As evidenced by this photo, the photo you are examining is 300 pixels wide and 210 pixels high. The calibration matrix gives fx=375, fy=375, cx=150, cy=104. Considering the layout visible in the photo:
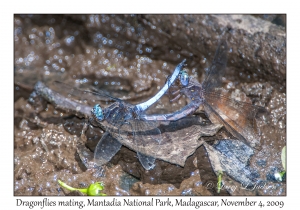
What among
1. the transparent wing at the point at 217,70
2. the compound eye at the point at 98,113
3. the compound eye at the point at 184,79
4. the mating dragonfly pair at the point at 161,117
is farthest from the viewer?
the transparent wing at the point at 217,70

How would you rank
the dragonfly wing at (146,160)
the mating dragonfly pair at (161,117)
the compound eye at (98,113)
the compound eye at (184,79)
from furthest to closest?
the compound eye at (184,79) → the compound eye at (98,113) → the mating dragonfly pair at (161,117) → the dragonfly wing at (146,160)

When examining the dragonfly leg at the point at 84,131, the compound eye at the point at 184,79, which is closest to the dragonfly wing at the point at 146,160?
the dragonfly leg at the point at 84,131

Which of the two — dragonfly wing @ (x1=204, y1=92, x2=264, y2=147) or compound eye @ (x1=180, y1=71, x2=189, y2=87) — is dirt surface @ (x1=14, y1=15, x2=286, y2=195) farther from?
compound eye @ (x1=180, y1=71, x2=189, y2=87)

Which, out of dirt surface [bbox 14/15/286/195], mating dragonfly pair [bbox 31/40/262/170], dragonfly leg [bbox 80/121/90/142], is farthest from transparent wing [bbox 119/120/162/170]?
dragonfly leg [bbox 80/121/90/142]

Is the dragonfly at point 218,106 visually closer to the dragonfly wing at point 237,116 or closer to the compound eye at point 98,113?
the dragonfly wing at point 237,116

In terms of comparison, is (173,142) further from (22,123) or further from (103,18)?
(103,18)

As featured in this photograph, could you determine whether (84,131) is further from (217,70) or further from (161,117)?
(217,70)
